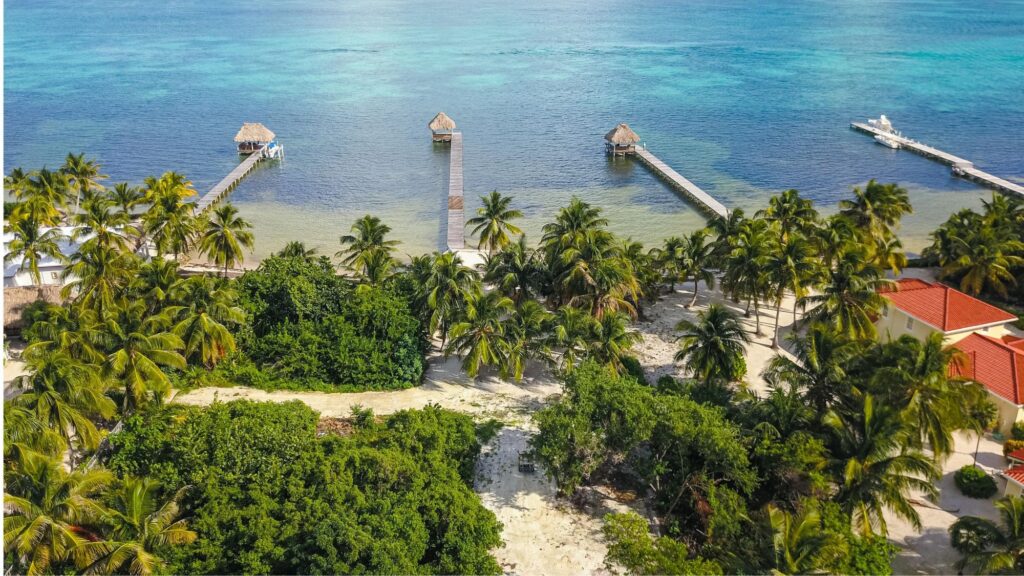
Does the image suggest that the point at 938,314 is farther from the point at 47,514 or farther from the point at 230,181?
the point at 230,181

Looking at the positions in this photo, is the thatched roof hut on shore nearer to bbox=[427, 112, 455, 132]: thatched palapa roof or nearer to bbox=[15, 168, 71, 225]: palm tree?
bbox=[427, 112, 455, 132]: thatched palapa roof

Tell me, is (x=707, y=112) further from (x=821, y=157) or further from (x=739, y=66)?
(x=739, y=66)

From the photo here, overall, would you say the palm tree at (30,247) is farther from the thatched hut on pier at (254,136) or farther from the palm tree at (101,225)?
the thatched hut on pier at (254,136)

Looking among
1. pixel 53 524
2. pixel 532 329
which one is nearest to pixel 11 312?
pixel 53 524

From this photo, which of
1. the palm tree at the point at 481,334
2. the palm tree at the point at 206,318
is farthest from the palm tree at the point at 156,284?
the palm tree at the point at 481,334

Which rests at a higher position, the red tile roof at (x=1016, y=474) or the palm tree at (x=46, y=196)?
the palm tree at (x=46, y=196)

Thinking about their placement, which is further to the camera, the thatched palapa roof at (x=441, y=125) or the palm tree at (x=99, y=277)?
the thatched palapa roof at (x=441, y=125)
